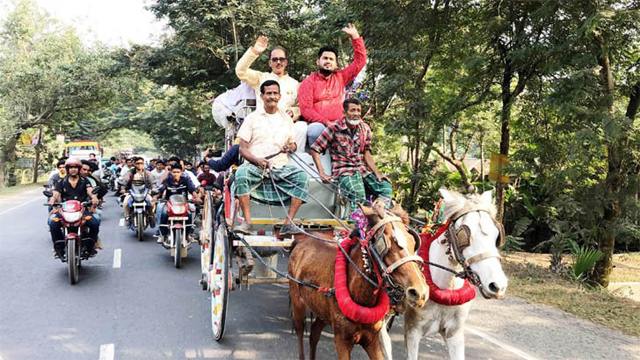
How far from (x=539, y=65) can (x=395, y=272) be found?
24.7ft

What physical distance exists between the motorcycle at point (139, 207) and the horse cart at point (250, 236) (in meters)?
5.88

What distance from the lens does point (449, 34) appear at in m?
12.0

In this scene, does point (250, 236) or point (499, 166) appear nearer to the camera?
point (250, 236)

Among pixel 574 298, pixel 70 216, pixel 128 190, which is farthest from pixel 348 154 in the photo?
pixel 128 190

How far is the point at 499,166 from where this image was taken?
33.1ft

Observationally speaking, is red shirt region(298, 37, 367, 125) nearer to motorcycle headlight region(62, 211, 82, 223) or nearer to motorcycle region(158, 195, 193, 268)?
motorcycle region(158, 195, 193, 268)

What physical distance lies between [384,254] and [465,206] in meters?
0.90

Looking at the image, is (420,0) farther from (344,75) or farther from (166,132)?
(166,132)

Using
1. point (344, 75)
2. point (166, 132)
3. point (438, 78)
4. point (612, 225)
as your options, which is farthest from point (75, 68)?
point (612, 225)

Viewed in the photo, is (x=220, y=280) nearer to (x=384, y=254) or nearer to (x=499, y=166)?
→ (x=384, y=254)

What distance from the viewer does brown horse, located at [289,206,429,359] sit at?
123 inches

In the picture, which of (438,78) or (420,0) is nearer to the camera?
(420,0)

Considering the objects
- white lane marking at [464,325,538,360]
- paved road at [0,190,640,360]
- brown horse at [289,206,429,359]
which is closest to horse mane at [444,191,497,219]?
brown horse at [289,206,429,359]

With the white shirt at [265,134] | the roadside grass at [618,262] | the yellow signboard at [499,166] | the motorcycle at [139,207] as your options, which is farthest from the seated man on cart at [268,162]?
the roadside grass at [618,262]
